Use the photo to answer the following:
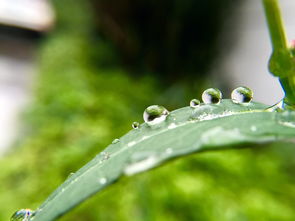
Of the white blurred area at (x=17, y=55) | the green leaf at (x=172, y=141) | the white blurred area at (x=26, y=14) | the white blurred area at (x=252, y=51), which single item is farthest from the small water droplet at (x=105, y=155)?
the white blurred area at (x=26, y=14)

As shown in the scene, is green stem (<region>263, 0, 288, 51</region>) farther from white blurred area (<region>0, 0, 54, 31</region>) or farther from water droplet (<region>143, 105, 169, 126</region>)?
white blurred area (<region>0, 0, 54, 31</region>)

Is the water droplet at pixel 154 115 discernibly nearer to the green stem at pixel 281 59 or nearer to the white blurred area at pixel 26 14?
the green stem at pixel 281 59

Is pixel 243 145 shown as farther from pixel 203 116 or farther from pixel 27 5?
pixel 27 5

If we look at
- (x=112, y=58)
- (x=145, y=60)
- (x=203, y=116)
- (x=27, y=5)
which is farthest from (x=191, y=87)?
(x=27, y=5)

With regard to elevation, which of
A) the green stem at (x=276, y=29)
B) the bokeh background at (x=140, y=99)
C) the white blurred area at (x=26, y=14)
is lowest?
the bokeh background at (x=140, y=99)

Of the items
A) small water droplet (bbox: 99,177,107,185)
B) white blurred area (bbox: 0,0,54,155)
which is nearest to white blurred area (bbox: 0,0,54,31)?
white blurred area (bbox: 0,0,54,155)

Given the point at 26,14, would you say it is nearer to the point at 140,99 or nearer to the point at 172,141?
the point at 140,99

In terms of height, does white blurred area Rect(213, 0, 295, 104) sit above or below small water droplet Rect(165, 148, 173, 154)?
below
